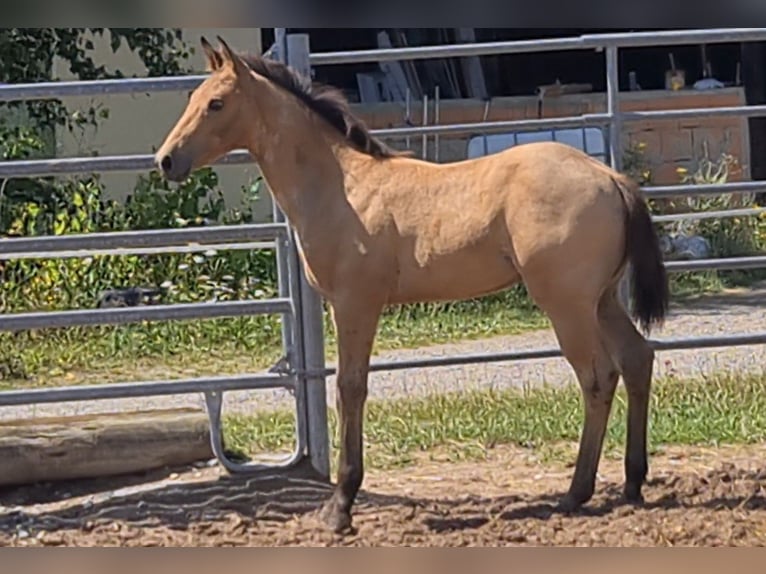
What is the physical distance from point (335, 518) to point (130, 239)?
1379mm

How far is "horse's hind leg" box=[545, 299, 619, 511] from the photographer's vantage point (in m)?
4.78

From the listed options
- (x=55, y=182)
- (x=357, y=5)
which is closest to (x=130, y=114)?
(x=55, y=182)

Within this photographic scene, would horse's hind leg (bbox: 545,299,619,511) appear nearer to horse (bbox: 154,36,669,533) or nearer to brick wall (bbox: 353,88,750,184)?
horse (bbox: 154,36,669,533)

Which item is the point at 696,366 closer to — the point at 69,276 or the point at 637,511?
the point at 637,511

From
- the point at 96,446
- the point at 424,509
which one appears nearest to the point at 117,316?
the point at 96,446

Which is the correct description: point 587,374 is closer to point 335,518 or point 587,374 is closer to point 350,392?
point 350,392

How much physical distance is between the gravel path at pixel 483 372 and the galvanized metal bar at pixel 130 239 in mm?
1944

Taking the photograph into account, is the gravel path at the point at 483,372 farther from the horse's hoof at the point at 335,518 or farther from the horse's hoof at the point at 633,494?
the horse's hoof at the point at 633,494

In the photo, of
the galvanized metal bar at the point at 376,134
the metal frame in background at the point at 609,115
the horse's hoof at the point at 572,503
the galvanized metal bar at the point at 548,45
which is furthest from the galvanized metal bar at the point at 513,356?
the galvanized metal bar at the point at 548,45

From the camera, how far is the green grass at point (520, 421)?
611cm

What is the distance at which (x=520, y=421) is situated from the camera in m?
6.41

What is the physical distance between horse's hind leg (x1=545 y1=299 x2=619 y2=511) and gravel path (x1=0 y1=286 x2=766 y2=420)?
2420mm

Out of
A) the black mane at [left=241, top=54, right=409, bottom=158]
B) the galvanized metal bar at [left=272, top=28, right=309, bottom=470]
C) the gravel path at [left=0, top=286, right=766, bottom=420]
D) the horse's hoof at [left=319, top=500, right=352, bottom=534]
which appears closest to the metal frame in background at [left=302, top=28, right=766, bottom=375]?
the galvanized metal bar at [left=272, top=28, right=309, bottom=470]

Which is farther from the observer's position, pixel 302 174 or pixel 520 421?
pixel 520 421
